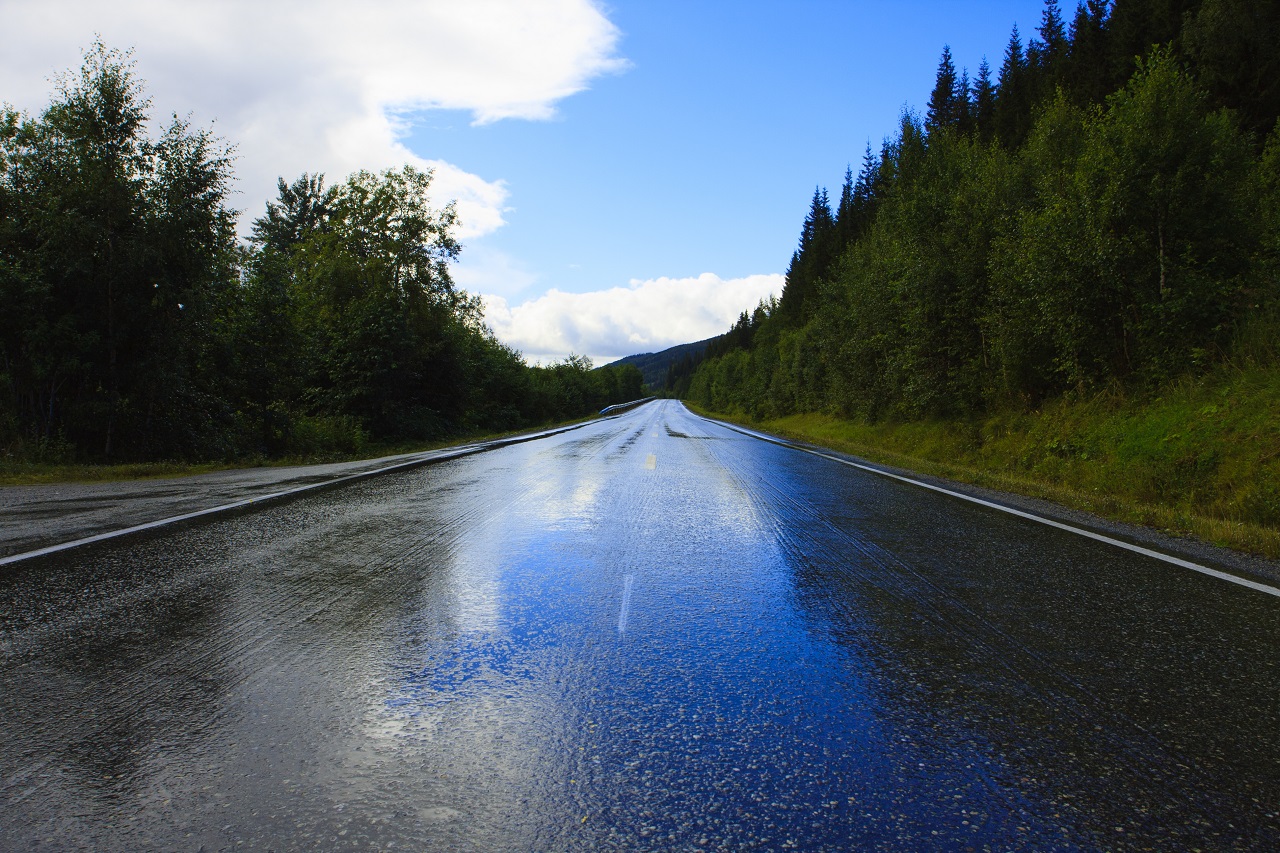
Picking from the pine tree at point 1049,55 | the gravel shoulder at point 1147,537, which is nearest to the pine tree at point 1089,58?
the pine tree at point 1049,55

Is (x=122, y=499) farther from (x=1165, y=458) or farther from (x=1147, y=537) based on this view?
(x=1165, y=458)

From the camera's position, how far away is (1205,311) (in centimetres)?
1219

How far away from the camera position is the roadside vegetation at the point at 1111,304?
10047mm

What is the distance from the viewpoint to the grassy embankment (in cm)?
788

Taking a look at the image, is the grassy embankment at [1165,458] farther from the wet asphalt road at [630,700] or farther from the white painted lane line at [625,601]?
the white painted lane line at [625,601]

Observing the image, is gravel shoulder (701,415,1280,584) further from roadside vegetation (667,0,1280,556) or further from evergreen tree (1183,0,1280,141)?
evergreen tree (1183,0,1280,141)

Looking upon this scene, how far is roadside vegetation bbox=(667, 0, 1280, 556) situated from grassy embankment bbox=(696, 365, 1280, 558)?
0.04 meters

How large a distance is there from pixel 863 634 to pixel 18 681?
3.95 metres

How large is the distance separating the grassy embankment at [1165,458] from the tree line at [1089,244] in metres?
0.99

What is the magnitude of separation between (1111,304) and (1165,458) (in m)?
4.93

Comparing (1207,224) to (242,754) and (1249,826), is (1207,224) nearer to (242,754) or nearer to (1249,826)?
(1249,826)

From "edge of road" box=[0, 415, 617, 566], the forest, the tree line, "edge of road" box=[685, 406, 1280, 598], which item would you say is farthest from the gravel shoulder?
the forest

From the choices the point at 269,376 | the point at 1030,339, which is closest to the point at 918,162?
the point at 1030,339

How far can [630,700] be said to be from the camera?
2854 millimetres
